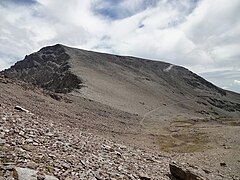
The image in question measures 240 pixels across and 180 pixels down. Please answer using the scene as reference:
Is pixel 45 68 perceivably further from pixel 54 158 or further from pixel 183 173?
pixel 54 158

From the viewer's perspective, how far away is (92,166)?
48.4 ft

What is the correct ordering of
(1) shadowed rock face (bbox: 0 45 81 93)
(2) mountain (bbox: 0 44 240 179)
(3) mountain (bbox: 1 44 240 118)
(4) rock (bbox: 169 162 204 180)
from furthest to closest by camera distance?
(1) shadowed rock face (bbox: 0 45 81 93), (3) mountain (bbox: 1 44 240 118), (4) rock (bbox: 169 162 204 180), (2) mountain (bbox: 0 44 240 179)

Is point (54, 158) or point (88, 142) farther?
point (88, 142)

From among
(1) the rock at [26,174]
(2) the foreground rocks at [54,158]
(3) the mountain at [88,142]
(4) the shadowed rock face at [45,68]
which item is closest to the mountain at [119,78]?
(4) the shadowed rock face at [45,68]

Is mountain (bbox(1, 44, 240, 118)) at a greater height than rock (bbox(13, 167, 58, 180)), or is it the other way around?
mountain (bbox(1, 44, 240, 118))

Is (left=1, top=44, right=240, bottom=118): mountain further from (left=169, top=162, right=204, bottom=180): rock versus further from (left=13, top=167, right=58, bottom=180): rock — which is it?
(left=13, top=167, right=58, bottom=180): rock

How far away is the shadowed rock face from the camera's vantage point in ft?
410

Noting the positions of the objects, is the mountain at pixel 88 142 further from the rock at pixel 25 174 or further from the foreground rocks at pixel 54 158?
the rock at pixel 25 174

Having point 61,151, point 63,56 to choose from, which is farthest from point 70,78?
point 61,151

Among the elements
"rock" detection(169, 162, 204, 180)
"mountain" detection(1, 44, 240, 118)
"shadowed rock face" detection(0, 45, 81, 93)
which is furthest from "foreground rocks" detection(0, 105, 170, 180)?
"shadowed rock face" detection(0, 45, 81, 93)

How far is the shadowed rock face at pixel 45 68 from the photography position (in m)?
125

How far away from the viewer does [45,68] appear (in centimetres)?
16238

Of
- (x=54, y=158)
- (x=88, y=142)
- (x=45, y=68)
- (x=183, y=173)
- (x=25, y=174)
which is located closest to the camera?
(x=25, y=174)

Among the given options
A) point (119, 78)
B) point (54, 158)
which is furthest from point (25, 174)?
point (119, 78)
